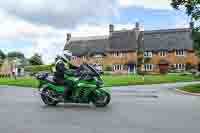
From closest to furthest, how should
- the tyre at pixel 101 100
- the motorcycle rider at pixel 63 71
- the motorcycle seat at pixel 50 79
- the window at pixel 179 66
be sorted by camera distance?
the tyre at pixel 101 100 → the motorcycle rider at pixel 63 71 → the motorcycle seat at pixel 50 79 → the window at pixel 179 66

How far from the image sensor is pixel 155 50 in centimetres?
6488

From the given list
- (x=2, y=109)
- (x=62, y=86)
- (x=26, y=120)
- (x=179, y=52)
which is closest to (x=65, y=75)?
(x=62, y=86)

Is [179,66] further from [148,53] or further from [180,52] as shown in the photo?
[148,53]

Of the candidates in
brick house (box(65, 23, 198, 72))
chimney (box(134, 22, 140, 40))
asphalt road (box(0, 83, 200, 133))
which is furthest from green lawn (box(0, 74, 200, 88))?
chimney (box(134, 22, 140, 40))

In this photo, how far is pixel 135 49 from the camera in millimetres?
66250

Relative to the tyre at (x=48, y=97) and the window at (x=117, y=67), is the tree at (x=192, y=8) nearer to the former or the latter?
the tyre at (x=48, y=97)

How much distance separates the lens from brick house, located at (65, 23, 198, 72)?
63.0m

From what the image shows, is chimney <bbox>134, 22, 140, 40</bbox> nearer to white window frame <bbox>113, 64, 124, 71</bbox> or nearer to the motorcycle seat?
white window frame <bbox>113, 64, 124, 71</bbox>

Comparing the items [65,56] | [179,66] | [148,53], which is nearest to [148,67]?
[148,53]

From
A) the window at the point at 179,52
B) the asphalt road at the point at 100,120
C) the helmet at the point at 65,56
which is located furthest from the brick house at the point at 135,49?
the asphalt road at the point at 100,120

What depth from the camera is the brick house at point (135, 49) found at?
6303 centimetres

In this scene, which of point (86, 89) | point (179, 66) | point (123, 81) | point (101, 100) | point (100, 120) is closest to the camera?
point (100, 120)

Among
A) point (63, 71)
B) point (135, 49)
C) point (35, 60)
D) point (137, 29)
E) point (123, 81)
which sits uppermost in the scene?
point (137, 29)

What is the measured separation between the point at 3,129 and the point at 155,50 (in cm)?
5858
